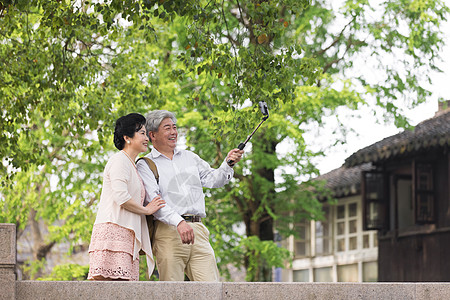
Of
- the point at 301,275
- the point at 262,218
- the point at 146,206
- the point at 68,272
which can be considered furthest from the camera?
the point at 301,275

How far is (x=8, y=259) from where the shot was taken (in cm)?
512

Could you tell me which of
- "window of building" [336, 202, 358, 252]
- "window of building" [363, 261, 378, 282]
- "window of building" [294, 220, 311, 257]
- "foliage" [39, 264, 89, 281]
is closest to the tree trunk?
"foliage" [39, 264, 89, 281]

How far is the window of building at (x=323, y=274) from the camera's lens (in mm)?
27842

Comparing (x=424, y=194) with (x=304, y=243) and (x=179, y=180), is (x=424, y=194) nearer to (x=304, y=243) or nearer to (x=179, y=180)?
(x=304, y=243)

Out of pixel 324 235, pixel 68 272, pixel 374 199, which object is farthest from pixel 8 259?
pixel 324 235

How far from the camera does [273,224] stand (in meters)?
19.6

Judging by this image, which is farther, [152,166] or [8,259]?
[152,166]

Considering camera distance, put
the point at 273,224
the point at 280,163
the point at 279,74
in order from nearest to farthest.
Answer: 1. the point at 279,74
2. the point at 280,163
3. the point at 273,224

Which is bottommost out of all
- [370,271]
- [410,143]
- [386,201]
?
[370,271]

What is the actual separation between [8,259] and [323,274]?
938 inches

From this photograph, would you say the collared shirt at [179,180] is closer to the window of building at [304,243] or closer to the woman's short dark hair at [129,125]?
the woman's short dark hair at [129,125]

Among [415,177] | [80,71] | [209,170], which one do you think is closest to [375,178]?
[415,177]

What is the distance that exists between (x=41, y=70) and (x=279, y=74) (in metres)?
3.18

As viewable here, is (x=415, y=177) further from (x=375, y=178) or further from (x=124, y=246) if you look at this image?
(x=124, y=246)
